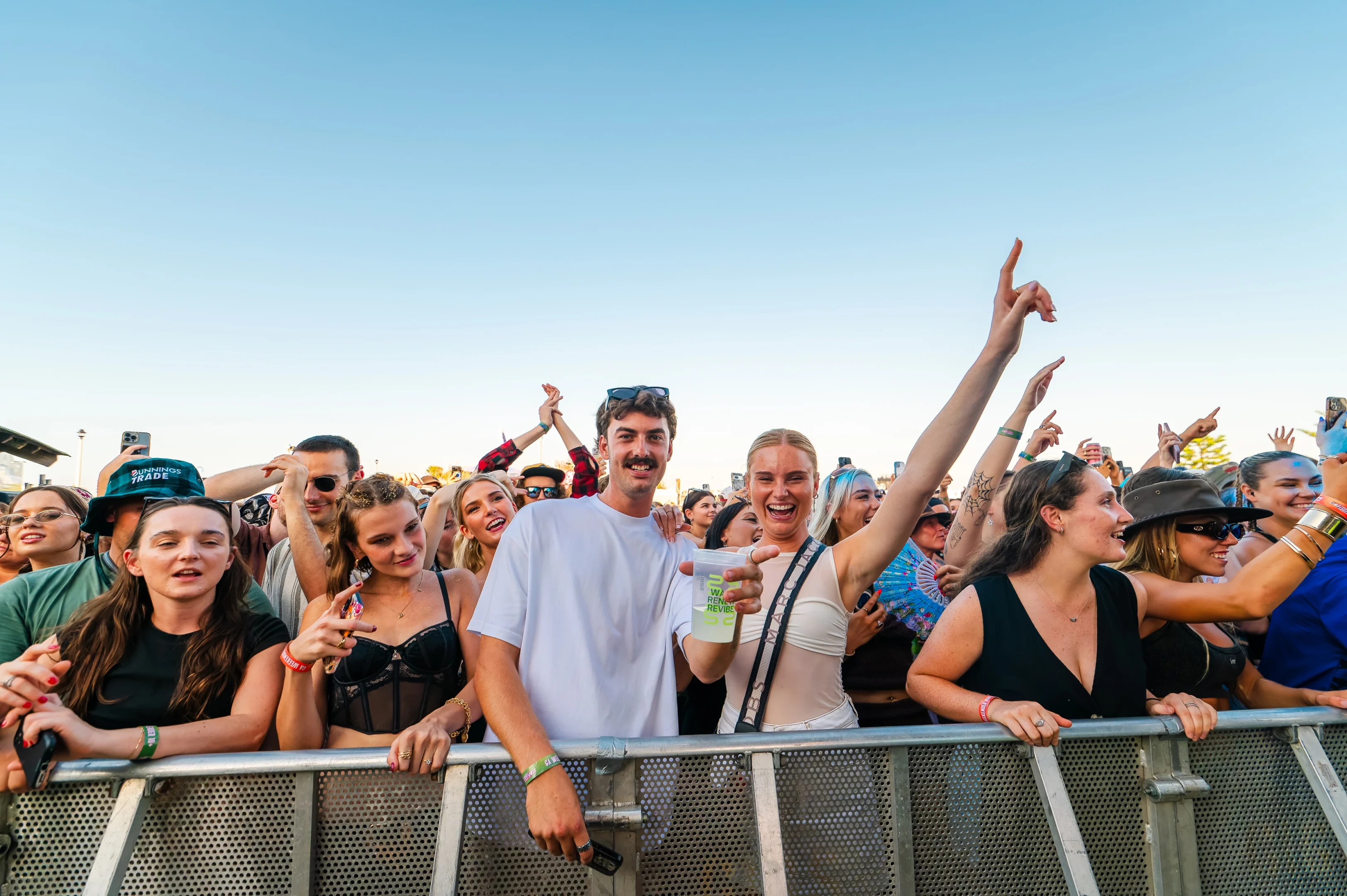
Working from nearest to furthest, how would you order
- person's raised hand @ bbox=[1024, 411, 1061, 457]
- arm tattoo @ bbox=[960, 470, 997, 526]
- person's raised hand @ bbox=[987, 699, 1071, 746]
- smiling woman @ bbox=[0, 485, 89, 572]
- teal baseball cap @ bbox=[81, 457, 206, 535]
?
person's raised hand @ bbox=[987, 699, 1071, 746]
teal baseball cap @ bbox=[81, 457, 206, 535]
smiling woman @ bbox=[0, 485, 89, 572]
arm tattoo @ bbox=[960, 470, 997, 526]
person's raised hand @ bbox=[1024, 411, 1061, 457]

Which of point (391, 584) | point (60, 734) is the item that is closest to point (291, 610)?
point (391, 584)

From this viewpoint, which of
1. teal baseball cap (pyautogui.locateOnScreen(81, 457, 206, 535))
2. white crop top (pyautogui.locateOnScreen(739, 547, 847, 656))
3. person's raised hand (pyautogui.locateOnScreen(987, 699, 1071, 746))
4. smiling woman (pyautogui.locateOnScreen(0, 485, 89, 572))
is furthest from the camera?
smiling woman (pyautogui.locateOnScreen(0, 485, 89, 572))

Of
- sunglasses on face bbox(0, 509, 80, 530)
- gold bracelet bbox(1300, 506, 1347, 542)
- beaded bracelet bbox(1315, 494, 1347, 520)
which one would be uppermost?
sunglasses on face bbox(0, 509, 80, 530)

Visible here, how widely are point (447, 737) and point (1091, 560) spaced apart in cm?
229

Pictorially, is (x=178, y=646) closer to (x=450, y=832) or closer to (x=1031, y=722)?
(x=450, y=832)

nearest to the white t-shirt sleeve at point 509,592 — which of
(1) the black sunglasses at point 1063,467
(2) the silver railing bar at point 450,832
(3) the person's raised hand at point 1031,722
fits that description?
(2) the silver railing bar at point 450,832

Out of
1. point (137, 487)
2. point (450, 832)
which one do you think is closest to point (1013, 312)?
point (450, 832)

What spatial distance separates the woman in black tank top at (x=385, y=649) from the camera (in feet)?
6.89

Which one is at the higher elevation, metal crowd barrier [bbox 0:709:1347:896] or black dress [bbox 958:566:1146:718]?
black dress [bbox 958:566:1146:718]

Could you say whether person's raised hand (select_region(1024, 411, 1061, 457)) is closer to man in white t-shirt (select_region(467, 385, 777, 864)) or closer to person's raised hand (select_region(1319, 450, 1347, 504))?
person's raised hand (select_region(1319, 450, 1347, 504))

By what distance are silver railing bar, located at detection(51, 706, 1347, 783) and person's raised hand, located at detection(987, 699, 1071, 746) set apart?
0.09 feet

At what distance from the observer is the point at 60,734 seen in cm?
197

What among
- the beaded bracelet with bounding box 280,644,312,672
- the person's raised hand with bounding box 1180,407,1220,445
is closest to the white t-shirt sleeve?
the beaded bracelet with bounding box 280,644,312,672

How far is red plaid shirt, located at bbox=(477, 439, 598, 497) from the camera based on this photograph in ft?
17.6
